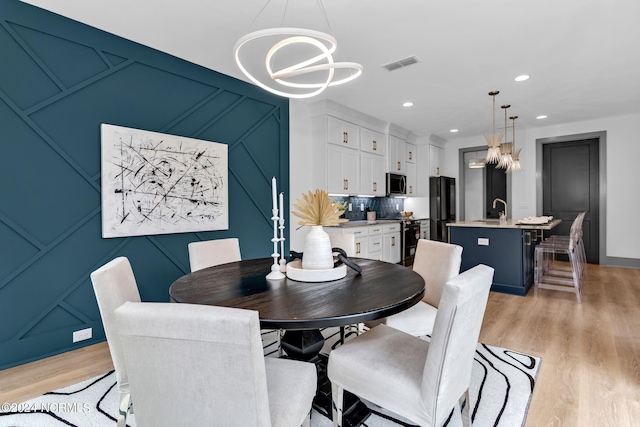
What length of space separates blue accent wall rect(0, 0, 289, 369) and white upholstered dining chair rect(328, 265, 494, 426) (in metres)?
2.31

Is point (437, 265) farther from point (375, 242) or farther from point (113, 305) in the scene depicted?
point (375, 242)

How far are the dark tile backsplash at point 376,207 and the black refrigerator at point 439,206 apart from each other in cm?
67

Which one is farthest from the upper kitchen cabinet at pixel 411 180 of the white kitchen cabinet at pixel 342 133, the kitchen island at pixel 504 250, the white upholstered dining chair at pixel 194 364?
the white upholstered dining chair at pixel 194 364

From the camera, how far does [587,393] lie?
6.31ft

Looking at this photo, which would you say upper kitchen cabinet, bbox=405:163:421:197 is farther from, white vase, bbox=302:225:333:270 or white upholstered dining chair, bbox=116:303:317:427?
white upholstered dining chair, bbox=116:303:317:427

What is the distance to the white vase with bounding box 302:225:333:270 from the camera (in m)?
1.78

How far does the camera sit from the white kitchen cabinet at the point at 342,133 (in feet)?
15.4

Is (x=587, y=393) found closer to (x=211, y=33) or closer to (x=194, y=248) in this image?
(x=194, y=248)

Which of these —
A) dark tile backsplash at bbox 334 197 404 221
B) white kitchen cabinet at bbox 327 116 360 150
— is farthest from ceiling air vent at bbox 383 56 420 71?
dark tile backsplash at bbox 334 197 404 221

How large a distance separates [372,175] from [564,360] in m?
3.73

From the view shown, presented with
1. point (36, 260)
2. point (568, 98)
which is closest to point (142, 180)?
point (36, 260)

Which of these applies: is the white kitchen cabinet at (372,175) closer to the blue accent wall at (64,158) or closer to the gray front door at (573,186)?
the blue accent wall at (64,158)

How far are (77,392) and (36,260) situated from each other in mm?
1073

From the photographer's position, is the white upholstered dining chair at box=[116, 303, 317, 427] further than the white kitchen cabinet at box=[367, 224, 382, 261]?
No
